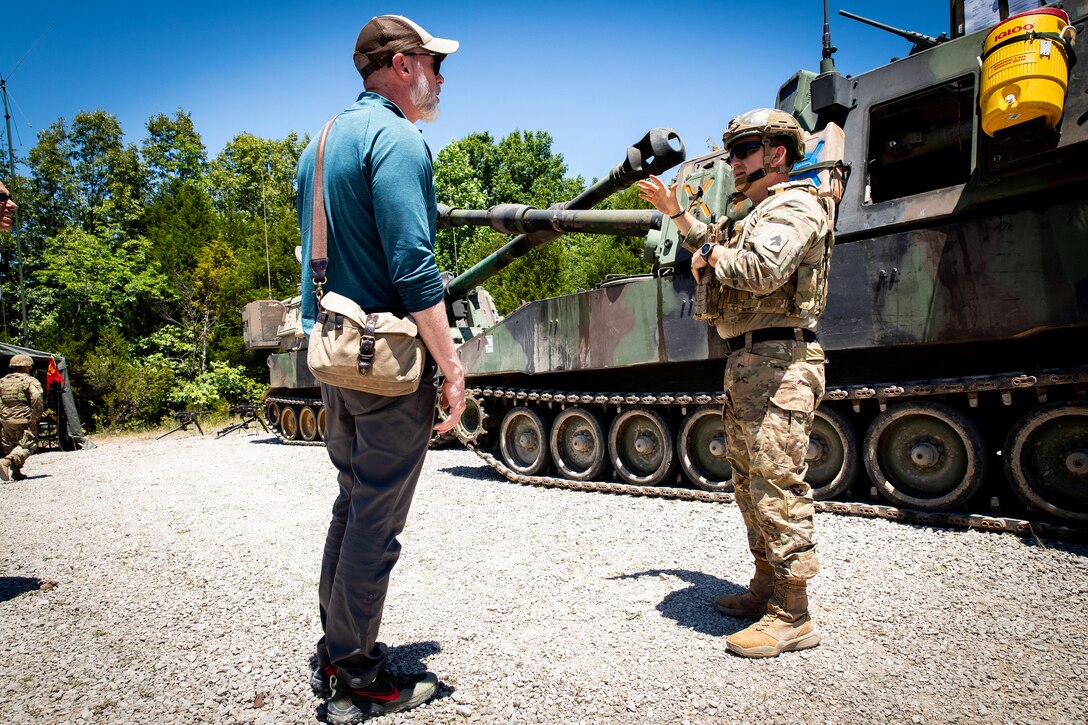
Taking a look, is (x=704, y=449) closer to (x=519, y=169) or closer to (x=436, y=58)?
(x=436, y=58)

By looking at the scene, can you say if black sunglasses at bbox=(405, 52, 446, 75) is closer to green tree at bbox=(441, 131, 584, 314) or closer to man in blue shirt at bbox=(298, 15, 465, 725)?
man in blue shirt at bbox=(298, 15, 465, 725)

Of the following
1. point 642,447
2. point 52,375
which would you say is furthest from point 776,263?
point 52,375

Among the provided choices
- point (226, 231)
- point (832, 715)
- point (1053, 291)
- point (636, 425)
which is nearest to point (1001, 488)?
point (1053, 291)

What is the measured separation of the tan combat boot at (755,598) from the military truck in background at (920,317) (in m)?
2.00

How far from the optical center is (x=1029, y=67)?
4254 mm

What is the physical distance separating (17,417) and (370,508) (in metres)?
11.1

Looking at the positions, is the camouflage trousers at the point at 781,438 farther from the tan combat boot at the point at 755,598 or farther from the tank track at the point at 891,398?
the tank track at the point at 891,398

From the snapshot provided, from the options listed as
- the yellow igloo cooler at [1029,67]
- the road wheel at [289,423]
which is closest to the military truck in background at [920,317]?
the yellow igloo cooler at [1029,67]

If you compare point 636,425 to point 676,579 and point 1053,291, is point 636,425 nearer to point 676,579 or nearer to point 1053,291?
point 676,579

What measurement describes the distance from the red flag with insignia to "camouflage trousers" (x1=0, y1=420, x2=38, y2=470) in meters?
5.88

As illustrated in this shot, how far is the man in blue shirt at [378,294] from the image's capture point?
7.17 feet

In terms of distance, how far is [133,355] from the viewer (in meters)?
27.8

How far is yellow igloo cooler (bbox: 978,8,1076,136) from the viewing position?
4238mm

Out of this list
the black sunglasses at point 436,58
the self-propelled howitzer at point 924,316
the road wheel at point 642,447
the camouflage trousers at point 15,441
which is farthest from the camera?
the camouflage trousers at point 15,441
